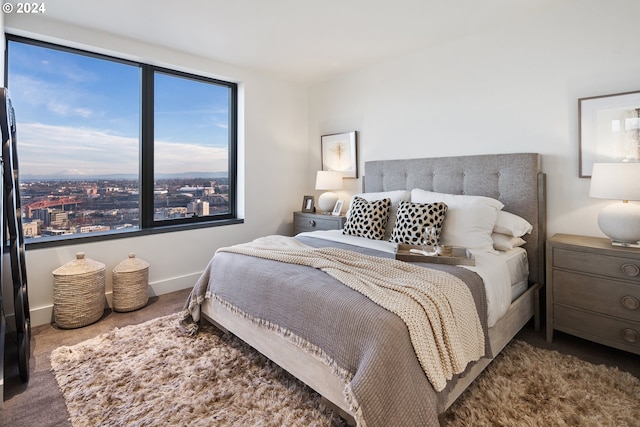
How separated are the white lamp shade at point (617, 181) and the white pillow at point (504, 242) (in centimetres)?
57

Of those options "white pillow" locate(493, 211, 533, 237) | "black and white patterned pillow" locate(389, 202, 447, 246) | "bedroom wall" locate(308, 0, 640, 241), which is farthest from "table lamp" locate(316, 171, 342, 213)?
"white pillow" locate(493, 211, 533, 237)

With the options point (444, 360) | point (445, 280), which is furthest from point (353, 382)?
point (445, 280)

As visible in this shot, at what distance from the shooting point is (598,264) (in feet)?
6.82

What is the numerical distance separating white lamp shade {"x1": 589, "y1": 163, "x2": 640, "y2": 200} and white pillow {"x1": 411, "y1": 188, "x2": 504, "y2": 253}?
63 centimetres

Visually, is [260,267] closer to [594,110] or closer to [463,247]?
[463,247]

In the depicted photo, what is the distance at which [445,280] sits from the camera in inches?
65.7

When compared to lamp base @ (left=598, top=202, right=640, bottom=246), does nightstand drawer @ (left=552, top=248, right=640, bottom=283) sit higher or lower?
lower

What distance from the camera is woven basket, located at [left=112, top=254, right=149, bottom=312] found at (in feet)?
9.39

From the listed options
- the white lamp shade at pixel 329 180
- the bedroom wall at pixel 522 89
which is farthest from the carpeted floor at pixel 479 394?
the white lamp shade at pixel 329 180

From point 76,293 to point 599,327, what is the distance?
3.71m

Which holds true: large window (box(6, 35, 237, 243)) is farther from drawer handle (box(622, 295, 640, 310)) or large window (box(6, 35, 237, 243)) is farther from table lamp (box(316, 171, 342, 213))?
drawer handle (box(622, 295, 640, 310))

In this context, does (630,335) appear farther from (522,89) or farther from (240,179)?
(240,179)

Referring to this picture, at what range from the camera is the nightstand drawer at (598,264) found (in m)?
1.96

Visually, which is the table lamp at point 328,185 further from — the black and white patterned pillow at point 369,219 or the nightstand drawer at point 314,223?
the black and white patterned pillow at point 369,219
